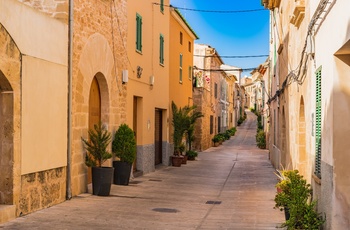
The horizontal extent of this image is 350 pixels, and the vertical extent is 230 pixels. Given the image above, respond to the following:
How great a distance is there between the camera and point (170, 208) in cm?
1072

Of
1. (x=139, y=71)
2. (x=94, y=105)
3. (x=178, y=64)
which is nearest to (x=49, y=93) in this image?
(x=94, y=105)

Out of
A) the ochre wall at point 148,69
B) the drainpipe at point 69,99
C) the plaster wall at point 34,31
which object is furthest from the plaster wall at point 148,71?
the plaster wall at point 34,31

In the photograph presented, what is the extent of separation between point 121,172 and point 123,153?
1.87 feet

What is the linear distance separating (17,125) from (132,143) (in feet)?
18.8

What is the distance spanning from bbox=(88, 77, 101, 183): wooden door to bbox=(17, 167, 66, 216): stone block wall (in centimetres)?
256

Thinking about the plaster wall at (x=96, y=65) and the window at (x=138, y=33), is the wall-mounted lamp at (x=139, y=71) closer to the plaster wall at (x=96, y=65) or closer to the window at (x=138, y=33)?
the window at (x=138, y=33)

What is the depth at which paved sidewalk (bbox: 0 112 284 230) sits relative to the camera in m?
8.69

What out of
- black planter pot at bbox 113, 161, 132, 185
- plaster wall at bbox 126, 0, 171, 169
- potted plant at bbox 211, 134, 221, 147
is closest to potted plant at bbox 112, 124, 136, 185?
black planter pot at bbox 113, 161, 132, 185

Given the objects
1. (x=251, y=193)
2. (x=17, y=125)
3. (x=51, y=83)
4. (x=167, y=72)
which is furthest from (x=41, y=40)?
(x=167, y=72)

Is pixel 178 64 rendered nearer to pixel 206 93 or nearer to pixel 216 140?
pixel 206 93

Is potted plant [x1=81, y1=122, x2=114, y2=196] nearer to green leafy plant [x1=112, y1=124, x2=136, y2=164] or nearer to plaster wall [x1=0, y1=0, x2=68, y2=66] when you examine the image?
green leafy plant [x1=112, y1=124, x2=136, y2=164]

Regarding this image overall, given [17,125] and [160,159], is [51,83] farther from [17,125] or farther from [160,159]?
[160,159]

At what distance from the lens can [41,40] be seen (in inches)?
385

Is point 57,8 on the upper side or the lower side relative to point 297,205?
upper
